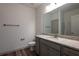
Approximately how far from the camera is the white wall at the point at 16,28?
4.34m

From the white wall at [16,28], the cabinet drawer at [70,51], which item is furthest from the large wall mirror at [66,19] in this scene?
the white wall at [16,28]

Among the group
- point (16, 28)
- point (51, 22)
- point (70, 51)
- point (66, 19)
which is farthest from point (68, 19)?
point (16, 28)

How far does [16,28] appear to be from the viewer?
4.75m

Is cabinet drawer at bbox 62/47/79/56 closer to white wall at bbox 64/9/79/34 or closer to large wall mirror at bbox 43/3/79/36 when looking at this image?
large wall mirror at bbox 43/3/79/36

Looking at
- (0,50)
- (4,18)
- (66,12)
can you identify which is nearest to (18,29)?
(4,18)

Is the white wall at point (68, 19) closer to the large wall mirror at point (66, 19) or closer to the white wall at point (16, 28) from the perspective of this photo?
the large wall mirror at point (66, 19)

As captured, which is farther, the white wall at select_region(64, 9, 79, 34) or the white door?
the white wall at select_region(64, 9, 79, 34)

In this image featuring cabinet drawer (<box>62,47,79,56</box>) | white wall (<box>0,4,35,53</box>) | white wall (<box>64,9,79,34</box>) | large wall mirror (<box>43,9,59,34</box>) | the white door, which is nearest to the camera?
cabinet drawer (<box>62,47,79,56</box>)

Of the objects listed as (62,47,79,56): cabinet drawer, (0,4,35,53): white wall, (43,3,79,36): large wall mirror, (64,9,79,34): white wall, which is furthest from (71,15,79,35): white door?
(0,4,35,53): white wall

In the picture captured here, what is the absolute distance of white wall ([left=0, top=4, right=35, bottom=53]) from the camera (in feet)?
14.2

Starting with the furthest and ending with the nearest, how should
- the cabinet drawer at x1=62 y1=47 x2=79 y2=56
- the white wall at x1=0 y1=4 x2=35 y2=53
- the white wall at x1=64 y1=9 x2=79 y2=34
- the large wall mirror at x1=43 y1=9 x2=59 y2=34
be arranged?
1. the white wall at x1=0 y1=4 x2=35 y2=53
2. the large wall mirror at x1=43 y1=9 x2=59 y2=34
3. the white wall at x1=64 y1=9 x2=79 y2=34
4. the cabinet drawer at x1=62 y1=47 x2=79 y2=56

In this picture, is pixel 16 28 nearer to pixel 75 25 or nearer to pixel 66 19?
pixel 66 19

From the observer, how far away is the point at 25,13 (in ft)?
16.6

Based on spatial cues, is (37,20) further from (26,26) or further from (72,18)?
(72,18)
